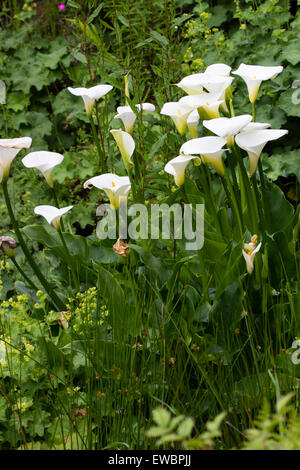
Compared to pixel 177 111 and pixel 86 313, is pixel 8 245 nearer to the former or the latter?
pixel 86 313

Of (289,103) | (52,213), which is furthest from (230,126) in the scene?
(289,103)

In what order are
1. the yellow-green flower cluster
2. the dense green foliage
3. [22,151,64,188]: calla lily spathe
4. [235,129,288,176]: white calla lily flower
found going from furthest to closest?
[22,151,64,188]: calla lily spathe < the yellow-green flower cluster < [235,129,288,176]: white calla lily flower < the dense green foliage

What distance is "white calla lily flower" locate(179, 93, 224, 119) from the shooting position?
1779 mm

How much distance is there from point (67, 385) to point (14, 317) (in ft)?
1.30

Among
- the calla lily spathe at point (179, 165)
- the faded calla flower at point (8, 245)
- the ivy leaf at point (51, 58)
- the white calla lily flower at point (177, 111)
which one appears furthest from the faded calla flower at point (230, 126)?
the ivy leaf at point (51, 58)

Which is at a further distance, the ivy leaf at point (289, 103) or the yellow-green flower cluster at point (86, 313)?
the ivy leaf at point (289, 103)

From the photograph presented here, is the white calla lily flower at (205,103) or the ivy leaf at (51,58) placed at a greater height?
the ivy leaf at (51,58)

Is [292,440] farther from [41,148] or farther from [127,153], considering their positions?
[41,148]

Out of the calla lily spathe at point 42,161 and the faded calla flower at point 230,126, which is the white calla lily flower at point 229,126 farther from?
the calla lily spathe at point 42,161

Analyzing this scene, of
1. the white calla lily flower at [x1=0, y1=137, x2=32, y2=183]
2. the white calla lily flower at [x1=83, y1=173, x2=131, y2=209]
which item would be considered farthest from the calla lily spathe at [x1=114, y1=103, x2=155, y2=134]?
the white calla lily flower at [x1=0, y1=137, x2=32, y2=183]

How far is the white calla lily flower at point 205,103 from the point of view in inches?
70.1

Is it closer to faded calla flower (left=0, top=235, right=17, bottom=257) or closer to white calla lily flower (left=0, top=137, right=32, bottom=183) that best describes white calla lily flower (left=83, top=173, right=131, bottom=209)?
white calla lily flower (left=0, top=137, right=32, bottom=183)

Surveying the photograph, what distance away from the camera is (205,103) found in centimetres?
180

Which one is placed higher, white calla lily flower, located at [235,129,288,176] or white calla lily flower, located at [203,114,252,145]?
white calla lily flower, located at [203,114,252,145]
